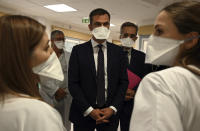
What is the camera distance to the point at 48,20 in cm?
801

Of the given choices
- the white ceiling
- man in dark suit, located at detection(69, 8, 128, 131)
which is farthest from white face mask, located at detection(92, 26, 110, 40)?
the white ceiling

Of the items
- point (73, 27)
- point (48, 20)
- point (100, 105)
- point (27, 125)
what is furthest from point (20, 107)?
point (73, 27)

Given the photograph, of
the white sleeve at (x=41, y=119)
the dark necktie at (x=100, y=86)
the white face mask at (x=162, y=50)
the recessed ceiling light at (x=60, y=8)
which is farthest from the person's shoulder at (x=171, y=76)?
the recessed ceiling light at (x=60, y=8)

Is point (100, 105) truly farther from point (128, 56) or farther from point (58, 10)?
point (58, 10)

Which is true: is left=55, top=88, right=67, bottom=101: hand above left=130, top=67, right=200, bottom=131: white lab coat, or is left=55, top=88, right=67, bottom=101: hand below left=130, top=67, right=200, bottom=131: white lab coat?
below

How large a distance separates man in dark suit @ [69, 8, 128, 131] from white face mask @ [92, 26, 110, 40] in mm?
86

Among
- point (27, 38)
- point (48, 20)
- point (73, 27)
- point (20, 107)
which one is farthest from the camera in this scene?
point (73, 27)

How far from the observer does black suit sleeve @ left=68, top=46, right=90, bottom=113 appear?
170cm

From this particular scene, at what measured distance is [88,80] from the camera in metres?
1.75

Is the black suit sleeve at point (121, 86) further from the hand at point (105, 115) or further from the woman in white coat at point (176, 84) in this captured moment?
the woman in white coat at point (176, 84)

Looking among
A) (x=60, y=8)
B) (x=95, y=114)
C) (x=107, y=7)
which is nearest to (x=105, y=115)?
(x=95, y=114)

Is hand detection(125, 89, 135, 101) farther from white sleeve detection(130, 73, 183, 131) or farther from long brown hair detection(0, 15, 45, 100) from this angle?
long brown hair detection(0, 15, 45, 100)

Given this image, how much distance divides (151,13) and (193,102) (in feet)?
19.7

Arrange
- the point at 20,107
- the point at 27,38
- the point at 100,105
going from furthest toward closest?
the point at 100,105 < the point at 27,38 < the point at 20,107
